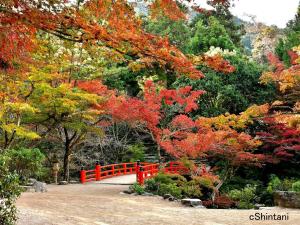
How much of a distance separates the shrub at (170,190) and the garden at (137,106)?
0.13ft

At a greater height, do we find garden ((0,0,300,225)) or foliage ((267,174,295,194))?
garden ((0,0,300,225))

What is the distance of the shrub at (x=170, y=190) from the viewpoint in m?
15.0

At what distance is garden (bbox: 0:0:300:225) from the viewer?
5.96 meters

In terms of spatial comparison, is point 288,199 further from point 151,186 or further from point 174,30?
point 174,30

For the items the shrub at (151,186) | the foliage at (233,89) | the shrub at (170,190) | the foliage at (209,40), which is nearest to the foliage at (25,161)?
the shrub at (151,186)

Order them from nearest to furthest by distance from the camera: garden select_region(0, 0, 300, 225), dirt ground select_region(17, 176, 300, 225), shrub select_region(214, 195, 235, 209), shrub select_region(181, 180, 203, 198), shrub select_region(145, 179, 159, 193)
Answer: garden select_region(0, 0, 300, 225) < dirt ground select_region(17, 176, 300, 225) < shrub select_region(145, 179, 159, 193) < shrub select_region(181, 180, 203, 198) < shrub select_region(214, 195, 235, 209)

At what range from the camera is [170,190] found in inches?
595

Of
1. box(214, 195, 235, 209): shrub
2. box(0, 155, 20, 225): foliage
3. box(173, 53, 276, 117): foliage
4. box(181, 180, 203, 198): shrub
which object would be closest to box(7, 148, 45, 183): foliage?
box(181, 180, 203, 198): shrub

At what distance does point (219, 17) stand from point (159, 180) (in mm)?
26123

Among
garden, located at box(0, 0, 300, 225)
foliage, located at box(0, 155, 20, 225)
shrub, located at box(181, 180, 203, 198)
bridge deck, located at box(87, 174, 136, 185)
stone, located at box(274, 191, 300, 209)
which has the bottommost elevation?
stone, located at box(274, 191, 300, 209)

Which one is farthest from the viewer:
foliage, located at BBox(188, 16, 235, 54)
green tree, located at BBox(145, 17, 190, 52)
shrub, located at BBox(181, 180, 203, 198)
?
green tree, located at BBox(145, 17, 190, 52)

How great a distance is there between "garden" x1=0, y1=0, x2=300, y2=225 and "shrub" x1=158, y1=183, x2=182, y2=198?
41 mm

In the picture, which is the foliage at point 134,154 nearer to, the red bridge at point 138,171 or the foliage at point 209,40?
the red bridge at point 138,171

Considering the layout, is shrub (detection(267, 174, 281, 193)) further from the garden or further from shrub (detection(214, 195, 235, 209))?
shrub (detection(214, 195, 235, 209))
